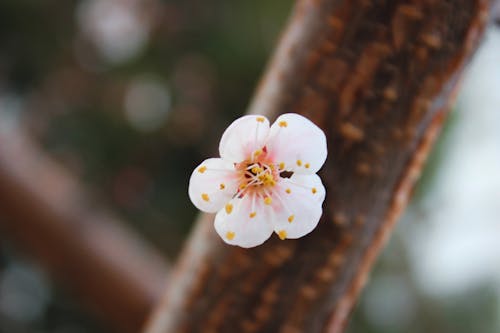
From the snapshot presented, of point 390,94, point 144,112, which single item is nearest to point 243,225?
point 390,94

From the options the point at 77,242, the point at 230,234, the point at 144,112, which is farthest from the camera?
the point at 144,112

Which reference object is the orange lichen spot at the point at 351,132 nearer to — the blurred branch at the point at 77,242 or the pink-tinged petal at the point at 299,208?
the pink-tinged petal at the point at 299,208

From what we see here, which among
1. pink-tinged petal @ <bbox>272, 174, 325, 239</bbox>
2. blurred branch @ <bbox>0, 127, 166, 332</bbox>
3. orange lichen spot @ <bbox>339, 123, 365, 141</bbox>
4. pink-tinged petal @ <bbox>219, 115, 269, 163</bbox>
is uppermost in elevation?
blurred branch @ <bbox>0, 127, 166, 332</bbox>

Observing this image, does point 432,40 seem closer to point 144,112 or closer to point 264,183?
point 264,183

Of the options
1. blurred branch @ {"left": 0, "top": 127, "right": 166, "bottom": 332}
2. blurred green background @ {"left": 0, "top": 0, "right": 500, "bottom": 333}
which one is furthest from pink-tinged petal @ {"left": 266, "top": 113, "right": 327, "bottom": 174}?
blurred green background @ {"left": 0, "top": 0, "right": 500, "bottom": 333}

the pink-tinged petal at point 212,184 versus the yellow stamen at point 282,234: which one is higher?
the pink-tinged petal at point 212,184

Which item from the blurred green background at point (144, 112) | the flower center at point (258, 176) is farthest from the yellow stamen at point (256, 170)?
the blurred green background at point (144, 112)

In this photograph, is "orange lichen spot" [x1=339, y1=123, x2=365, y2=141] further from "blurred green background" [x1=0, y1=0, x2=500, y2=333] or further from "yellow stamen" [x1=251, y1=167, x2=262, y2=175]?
"blurred green background" [x1=0, y1=0, x2=500, y2=333]
